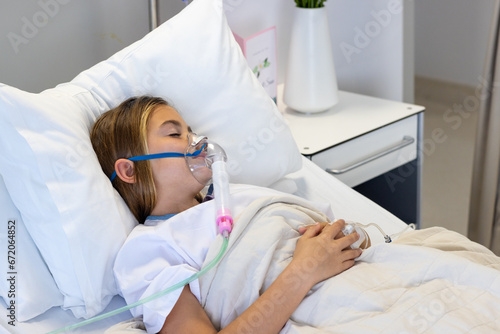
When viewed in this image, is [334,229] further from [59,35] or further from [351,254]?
[59,35]

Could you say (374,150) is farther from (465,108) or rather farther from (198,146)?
(465,108)

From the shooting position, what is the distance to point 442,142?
3609 millimetres

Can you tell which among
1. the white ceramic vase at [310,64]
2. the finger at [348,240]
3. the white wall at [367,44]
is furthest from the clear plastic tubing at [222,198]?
the white wall at [367,44]

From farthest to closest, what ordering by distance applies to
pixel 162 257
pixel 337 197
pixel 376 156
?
1. pixel 376 156
2. pixel 337 197
3. pixel 162 257

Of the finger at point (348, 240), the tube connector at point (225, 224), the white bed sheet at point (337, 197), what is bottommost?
the white bed sheet at point (337, 197)

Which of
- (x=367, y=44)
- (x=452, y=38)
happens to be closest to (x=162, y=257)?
(x=367, y=44)

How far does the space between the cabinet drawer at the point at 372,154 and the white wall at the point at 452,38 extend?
212cm

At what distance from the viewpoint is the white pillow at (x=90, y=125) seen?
3.96ft

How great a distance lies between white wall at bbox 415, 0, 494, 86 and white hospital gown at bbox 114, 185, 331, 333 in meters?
3.15

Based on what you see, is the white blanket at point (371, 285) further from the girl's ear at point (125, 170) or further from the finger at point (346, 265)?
the girl's ear at point (125, 170)

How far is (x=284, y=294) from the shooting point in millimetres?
1170

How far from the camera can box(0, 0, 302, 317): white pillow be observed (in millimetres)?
1206

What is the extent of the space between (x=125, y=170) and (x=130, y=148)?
48 millimetres

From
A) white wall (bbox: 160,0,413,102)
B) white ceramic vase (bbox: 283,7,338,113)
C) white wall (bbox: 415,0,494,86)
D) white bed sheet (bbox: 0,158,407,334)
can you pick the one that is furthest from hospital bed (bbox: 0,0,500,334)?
white wall (bbox: 415,0,494,86)
